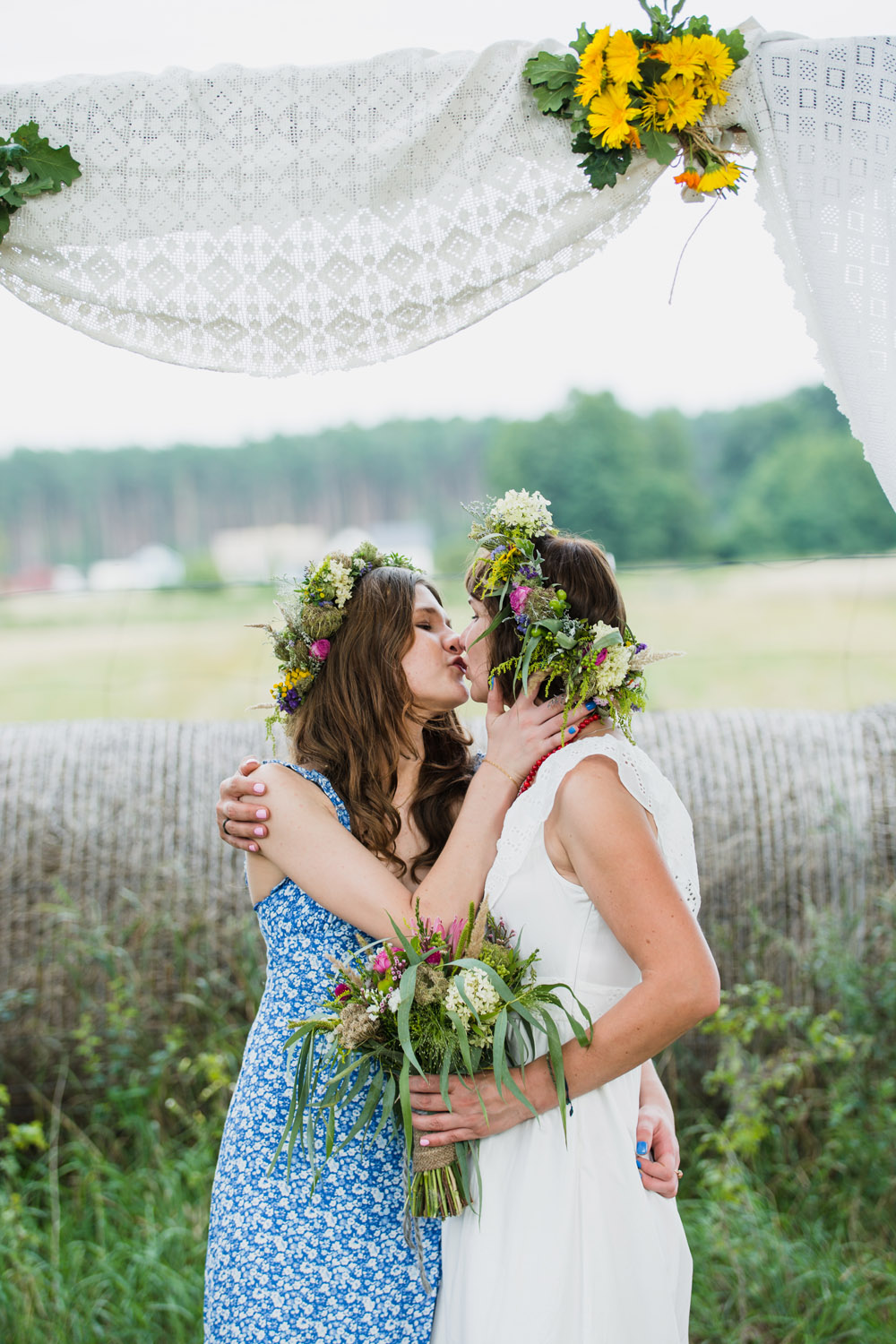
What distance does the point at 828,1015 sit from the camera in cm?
389

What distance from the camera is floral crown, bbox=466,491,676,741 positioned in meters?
2.25

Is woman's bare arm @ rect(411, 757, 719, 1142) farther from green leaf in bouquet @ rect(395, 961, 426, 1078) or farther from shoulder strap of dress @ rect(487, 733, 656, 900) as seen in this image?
green leaf in bouquet @ rect(395, 961, 426, 1078)

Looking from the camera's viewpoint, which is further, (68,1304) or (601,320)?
(601,320)

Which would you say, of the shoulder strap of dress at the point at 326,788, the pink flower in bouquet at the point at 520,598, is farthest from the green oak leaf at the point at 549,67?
the shoulder strap of dress at the point at 326,788

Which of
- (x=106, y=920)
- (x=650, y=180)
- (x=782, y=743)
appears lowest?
(x=106, y=920)

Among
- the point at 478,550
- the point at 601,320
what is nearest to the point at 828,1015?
the point at 478,550

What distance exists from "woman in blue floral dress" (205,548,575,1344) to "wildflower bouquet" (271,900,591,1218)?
14cm

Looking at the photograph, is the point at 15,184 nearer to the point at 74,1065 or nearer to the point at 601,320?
the point at 74,1065

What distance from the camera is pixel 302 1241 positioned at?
231cm

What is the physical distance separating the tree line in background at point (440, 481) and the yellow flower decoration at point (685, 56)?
40095 mm

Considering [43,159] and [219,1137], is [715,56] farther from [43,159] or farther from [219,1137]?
[219,1137]

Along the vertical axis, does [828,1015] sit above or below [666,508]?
below

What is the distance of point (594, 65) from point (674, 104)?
18 cm

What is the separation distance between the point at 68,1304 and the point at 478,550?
2951mm
